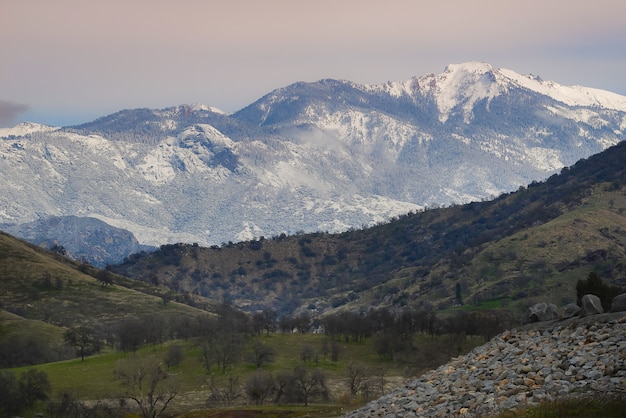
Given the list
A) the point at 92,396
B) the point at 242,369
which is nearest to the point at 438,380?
the point at 92,396

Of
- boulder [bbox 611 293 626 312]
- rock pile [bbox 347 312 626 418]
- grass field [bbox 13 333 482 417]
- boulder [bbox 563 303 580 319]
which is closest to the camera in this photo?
rock pile [bbox 347 312 626 418]

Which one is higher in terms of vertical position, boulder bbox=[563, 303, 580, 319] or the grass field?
boulder bbox=[563, 303, 580, 319]

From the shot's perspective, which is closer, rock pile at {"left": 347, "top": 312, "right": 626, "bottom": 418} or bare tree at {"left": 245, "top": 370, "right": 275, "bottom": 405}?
rock pile at {"left": 347, "top": 312, "right": 626, "bottom": 418}

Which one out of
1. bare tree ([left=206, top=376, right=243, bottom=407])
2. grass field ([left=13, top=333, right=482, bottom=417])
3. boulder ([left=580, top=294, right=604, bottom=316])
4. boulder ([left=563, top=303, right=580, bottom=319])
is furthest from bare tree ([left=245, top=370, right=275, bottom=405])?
boulder ([left=580, top=294, right=604, bottom=316])

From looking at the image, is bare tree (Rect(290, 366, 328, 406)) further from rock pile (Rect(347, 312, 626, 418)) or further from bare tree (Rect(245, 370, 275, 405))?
rock pile (Rect(347, 312, 626, 418))

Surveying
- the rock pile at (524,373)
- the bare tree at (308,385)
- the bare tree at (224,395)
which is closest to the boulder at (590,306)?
the rock pile at (524,373)

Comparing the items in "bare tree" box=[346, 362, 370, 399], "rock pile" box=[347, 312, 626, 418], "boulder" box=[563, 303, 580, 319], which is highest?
"boulder" box=[563, 303, 580, 319]

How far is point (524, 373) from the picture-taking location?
43469 millimetres

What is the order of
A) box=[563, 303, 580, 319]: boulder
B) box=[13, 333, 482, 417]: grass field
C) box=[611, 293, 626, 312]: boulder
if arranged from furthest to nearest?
box=[13, 333, 482, 417]: grass field
box=[563, 303, 580, 319]: boulder
box=[611, 293, 626, 312]: boulder

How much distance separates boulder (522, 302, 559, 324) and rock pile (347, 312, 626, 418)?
6.48 feet

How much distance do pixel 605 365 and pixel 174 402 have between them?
400 ft

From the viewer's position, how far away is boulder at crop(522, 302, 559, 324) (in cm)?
5653

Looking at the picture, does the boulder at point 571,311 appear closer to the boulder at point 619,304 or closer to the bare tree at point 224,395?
the boulder at point 619,304

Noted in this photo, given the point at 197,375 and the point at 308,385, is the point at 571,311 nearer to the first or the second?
the point at 308,385
